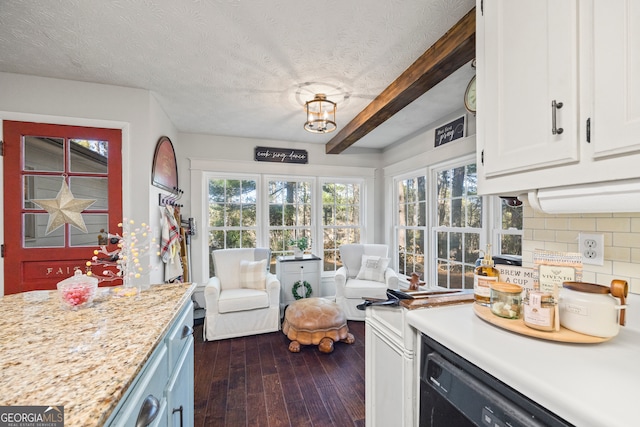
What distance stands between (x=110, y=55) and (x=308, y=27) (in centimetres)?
145

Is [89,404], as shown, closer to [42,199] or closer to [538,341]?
[538,341]

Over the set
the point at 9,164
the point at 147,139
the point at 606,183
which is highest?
the point at 147,139

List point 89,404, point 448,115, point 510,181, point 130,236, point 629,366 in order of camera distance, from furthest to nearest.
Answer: point 448,115 → point 130,236 → point 510,181 → point 629,366 → point 89,404

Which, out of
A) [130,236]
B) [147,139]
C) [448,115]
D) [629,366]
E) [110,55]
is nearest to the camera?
[629,366]

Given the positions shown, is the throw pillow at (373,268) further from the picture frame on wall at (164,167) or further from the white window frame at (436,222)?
the picture frame on wall at (164,167)

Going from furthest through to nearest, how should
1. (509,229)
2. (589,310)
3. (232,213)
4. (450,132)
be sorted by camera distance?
(232,213) → (450,132) → (509,229) → (589,310)

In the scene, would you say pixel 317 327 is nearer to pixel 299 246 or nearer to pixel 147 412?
pixel 299 246

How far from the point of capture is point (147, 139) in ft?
8.23

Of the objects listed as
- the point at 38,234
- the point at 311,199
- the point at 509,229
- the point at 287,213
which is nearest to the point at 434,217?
the point at 509,229

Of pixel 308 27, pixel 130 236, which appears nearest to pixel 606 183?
pixel 308 27

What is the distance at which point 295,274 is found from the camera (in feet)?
12.2

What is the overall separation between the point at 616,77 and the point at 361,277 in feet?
10.5

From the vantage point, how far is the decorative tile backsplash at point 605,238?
1.00 m

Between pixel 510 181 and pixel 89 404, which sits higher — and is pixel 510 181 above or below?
above
